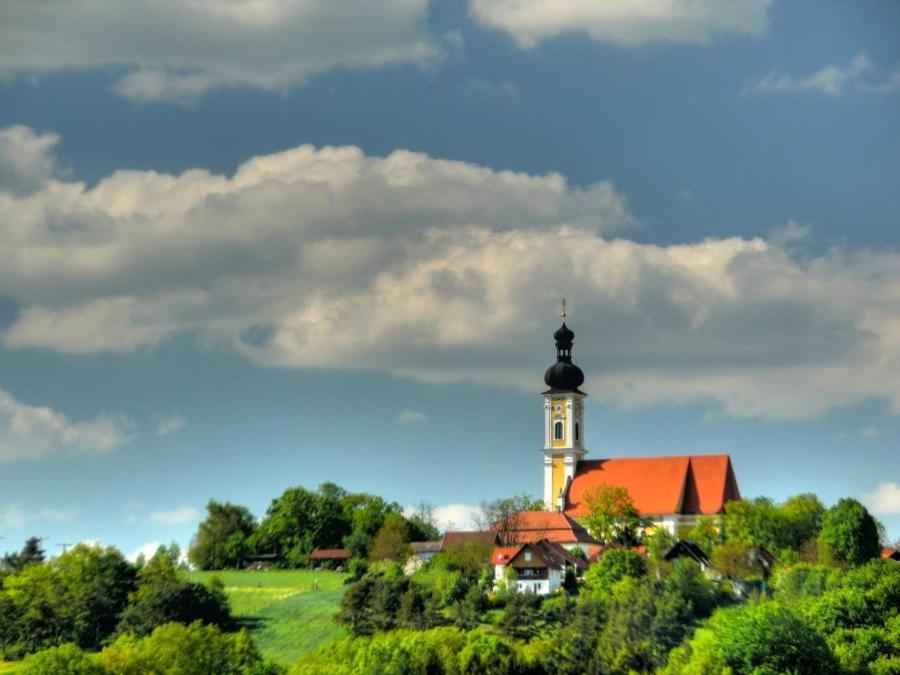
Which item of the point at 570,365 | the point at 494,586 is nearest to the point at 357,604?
the point at 494,586

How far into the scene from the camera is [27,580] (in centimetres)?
10581

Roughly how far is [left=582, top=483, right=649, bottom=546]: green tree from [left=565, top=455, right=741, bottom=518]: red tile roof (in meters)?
3.13

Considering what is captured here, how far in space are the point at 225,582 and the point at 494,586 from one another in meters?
23.4

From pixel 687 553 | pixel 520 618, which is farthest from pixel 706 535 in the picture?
pixel 520 618

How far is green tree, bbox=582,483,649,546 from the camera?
390 feet

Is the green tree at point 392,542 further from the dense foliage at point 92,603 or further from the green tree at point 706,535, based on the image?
the green tree at point 706,535

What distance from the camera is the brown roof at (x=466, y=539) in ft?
371

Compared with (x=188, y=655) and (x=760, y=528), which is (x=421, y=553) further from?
(x=188, y=655)

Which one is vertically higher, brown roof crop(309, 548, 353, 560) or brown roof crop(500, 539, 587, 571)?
brown roof crop(309, 548, 353, 560)

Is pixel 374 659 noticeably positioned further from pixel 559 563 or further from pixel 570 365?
pixel 570 365

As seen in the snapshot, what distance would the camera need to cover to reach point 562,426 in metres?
133

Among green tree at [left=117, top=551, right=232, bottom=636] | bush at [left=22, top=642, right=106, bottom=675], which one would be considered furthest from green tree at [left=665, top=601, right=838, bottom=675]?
green tree at [left=117, top=551, right=232, bottom=636]

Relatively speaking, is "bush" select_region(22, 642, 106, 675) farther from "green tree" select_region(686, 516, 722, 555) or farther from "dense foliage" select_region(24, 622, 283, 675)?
"green tree" select_region(686, 516, 722, 555)

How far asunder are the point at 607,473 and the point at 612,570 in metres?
32.2
